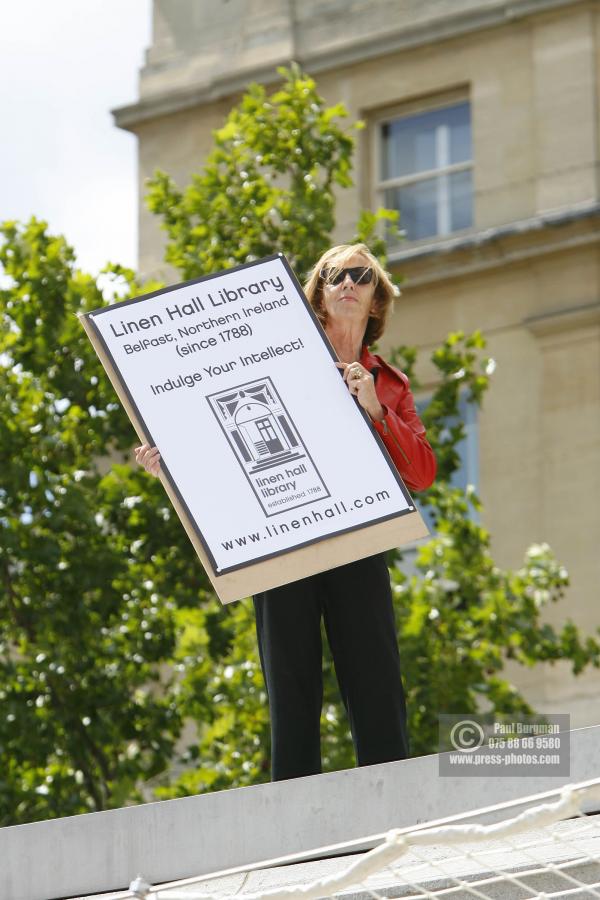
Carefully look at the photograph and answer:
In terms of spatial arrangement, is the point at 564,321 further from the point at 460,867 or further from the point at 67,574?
the point at 460,867

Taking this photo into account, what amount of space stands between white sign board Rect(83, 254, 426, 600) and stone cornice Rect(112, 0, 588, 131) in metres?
13.6

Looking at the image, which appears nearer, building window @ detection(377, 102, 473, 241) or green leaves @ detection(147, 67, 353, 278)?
green leaves @ detection(147, 67, 353, 278)

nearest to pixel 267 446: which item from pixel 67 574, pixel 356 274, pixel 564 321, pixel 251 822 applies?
pixel 356 274

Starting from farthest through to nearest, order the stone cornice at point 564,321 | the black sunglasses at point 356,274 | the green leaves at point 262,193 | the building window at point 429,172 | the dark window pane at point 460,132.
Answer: the dark window pane at point 460,132 → the building window at point 429,172 → the stone cornice at point 564,321 → the green leaves at point 262,193 → the black sunglasses at point 356,274

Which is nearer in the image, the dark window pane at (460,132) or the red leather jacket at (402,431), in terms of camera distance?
the red leather jacket at (402,431)

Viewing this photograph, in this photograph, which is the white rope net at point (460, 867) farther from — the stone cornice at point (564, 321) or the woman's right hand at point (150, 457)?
the stone cornice at point (564, 321)

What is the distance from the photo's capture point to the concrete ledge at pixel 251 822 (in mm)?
5039

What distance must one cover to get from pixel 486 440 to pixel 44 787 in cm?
710

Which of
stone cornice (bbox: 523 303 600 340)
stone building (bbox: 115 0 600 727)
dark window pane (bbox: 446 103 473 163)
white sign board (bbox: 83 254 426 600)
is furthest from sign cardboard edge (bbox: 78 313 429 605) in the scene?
dark window pane (bbox: 446 103 473 163)

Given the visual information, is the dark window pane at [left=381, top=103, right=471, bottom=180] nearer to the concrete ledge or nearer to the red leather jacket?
the red leather jacket

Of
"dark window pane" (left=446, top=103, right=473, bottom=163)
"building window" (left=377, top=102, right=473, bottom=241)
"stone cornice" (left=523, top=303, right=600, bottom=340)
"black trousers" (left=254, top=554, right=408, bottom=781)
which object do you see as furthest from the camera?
"dark window pane" (left=446, top=103, right=473, bottom=163)

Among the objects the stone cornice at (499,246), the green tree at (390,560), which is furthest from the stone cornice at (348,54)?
the green tree at (390,560)

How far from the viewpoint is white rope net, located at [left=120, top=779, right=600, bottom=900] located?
3.78m

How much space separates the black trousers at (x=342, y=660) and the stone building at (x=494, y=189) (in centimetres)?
1094
